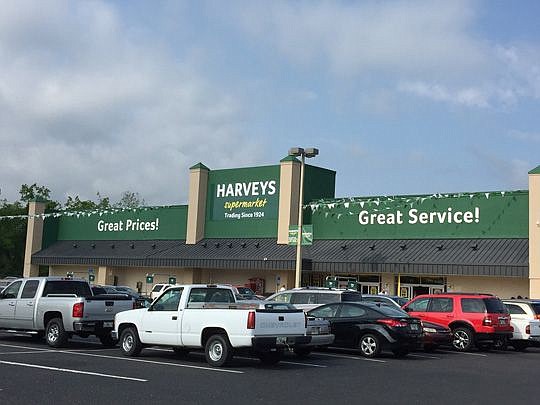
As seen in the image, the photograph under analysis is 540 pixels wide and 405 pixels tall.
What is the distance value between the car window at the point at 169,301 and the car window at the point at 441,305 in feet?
29.2

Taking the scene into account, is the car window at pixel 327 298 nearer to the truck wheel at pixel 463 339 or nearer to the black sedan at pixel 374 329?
the black sedan at pixel 374 329

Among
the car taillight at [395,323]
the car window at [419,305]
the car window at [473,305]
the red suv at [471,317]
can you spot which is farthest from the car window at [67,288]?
the car window at [473,305]

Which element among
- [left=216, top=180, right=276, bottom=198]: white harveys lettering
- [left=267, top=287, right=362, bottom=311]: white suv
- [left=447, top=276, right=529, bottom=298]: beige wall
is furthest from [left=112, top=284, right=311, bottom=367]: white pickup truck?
[left=216, top=180, right=276, bottom=198]: white harveys lettering

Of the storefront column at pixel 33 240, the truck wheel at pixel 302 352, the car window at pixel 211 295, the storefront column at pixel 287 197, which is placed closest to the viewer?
the car window at pixel 211 295

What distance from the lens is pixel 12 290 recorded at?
19453 millimetres

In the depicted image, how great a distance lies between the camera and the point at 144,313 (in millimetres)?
15867

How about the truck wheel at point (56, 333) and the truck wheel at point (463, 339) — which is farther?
the truck wheel at point (463, 339)

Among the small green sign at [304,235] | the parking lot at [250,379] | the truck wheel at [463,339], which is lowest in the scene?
the parking lot at [250,379]

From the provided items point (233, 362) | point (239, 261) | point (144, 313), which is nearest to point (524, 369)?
point (233, 362)

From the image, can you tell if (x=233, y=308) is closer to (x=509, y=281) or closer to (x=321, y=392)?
(x=321, y=392)

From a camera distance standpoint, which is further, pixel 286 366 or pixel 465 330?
pixel 465 330

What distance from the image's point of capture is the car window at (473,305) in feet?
66.5

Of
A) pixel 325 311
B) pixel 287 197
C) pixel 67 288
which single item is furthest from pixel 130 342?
pixel 287 197

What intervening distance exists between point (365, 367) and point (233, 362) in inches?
112
